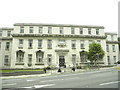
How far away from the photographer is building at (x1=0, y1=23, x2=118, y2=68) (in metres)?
28.5

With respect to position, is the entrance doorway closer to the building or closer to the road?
the building

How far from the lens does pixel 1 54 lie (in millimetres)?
31078

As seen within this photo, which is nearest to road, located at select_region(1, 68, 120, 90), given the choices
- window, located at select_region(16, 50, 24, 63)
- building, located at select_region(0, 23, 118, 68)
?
building, located at select_region(0, 23, 118, 68)

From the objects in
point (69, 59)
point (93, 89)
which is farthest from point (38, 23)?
point (93, 89)

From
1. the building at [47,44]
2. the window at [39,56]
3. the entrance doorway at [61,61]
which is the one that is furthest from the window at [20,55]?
the entrance doorway at [61,61]

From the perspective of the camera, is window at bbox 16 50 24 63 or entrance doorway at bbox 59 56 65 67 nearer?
window at bbox 16 50 24 63

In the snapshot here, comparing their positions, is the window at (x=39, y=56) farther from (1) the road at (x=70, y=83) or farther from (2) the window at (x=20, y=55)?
(1) the road at (x=70, y=83)

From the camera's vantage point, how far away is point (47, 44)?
29.9m

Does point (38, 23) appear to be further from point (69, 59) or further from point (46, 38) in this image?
point (69, 59)

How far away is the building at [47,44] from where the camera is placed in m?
28.5

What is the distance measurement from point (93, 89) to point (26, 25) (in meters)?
27.8

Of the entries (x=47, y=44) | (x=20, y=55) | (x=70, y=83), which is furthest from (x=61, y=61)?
(x=70, y=83)

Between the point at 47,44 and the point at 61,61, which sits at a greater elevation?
the point at 47,44

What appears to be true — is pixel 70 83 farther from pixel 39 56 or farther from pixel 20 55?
pixel 20 55
